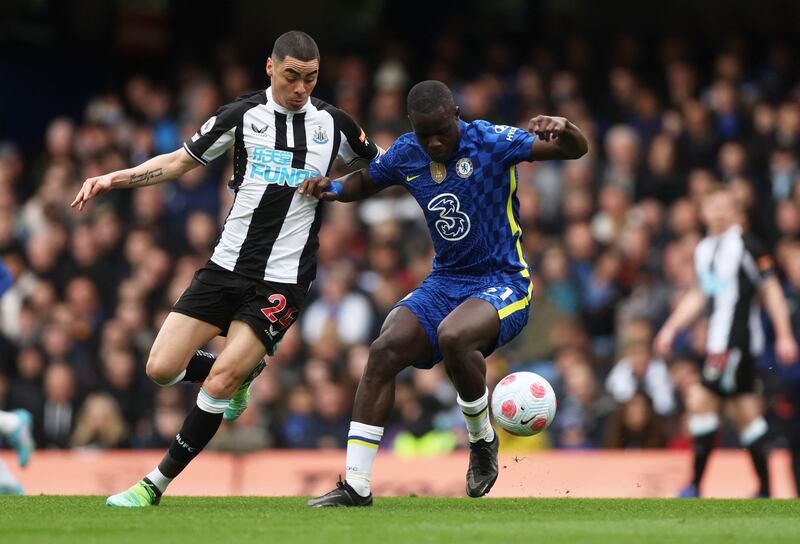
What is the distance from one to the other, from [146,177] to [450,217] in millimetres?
1887

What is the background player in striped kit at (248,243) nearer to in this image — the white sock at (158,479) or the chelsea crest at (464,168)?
the white sock at (158,479)

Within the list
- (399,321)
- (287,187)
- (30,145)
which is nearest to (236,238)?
(287,187)

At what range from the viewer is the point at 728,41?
57.7ft

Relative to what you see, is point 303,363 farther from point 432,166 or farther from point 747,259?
point 432,166

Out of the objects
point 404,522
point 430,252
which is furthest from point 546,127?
point 430,252

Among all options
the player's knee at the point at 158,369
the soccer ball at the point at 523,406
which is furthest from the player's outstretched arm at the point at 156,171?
the soccer ball at the point at 523,406

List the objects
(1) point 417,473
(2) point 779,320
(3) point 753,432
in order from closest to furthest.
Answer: (3) point 753,432
(2) point 779,320
(1) point 417,473

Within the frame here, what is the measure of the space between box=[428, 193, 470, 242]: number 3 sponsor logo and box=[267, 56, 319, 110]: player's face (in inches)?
40.4

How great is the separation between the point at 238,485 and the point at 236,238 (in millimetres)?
5010

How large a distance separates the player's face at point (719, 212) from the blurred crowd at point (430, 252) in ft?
6.35

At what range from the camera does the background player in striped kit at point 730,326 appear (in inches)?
456

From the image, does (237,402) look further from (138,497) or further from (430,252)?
(430,252)

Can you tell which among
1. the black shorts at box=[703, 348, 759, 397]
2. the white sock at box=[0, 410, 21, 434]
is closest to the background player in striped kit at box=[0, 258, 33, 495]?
the white sock at box=[0, 410, 21, 434]

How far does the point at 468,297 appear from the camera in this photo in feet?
27.4
